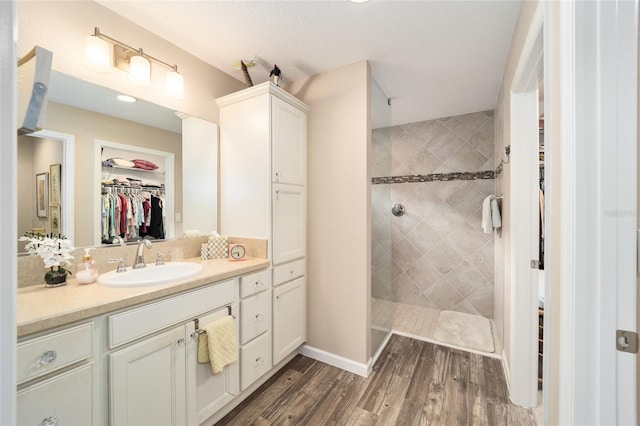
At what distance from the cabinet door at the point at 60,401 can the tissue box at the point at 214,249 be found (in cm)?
102

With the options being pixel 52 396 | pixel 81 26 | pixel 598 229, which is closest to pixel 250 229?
pixel 52 396

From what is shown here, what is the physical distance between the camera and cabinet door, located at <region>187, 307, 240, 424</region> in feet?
4.65

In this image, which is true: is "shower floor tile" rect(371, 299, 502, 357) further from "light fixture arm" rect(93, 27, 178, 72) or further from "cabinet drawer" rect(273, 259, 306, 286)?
"light fixture arm" rect(93, 27, 178, 72)

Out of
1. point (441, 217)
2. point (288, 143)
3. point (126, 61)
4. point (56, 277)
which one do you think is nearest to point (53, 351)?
point (56, 277)

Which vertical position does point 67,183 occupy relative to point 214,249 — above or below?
above

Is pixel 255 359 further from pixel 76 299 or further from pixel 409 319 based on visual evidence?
pixel 409 319

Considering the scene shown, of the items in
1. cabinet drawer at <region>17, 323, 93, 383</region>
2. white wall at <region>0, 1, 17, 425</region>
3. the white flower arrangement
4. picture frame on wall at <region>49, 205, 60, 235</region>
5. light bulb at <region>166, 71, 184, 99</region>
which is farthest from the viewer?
light bulb at <region>166, 71, 184, 99</region>

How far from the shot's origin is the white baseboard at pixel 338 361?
2.06m

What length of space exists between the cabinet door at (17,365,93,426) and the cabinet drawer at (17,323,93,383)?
50 millimetres

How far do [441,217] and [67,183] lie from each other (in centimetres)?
346

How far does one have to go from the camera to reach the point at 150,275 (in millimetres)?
1636

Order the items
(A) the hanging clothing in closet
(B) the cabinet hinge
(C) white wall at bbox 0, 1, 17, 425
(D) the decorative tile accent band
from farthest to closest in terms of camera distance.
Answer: (D) the decorative tile accent band
(A) the hanging clothing in closet
(B) the cabinet hinge
(C) white wall at bbox 0, 1, 17, 425

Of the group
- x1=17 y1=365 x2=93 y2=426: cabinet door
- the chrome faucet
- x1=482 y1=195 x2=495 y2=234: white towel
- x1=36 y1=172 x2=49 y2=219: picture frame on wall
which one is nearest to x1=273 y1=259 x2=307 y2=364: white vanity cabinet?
the chrome faucet

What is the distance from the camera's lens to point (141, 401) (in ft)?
3.96
